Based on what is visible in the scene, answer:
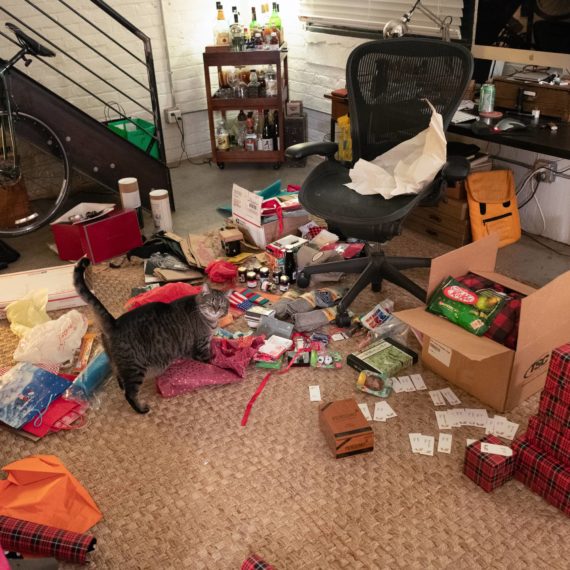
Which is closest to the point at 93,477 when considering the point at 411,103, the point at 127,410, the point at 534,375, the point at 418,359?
the point at 127,410

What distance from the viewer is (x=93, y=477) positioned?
6.15ft

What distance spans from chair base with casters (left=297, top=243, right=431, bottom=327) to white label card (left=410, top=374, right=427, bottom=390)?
0.41 metres

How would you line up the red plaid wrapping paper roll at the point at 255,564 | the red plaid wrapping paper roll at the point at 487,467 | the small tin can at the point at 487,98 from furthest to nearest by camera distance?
the small tin can at the point at 487,98 < the red plaid wrapping paper roll at the point at 487,467 < the red plaid wrapping paper roll at the point at 255,564

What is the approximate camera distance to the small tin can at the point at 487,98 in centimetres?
284

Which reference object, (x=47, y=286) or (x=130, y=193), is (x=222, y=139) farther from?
(x=47, y=286)

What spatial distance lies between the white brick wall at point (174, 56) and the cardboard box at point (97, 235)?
126 centimetres

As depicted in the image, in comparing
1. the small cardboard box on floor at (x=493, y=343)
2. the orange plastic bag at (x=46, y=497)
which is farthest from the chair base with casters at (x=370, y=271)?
the orange plastic bag at (x=46, y=497)

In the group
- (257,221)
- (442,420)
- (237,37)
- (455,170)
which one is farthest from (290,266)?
→ (237,37)

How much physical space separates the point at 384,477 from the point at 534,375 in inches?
25.6

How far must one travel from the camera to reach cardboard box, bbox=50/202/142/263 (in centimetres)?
306

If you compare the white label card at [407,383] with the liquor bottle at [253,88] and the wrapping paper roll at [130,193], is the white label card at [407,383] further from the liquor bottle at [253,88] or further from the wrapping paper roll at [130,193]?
the liquor bottle at [253,88]

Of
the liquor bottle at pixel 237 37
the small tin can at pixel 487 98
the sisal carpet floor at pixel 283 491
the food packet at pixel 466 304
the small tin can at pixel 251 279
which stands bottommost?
the sisal carpet floor at pixel 283 491

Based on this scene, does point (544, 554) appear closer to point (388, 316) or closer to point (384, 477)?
point (384, 477)

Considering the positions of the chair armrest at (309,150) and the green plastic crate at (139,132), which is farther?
the green plastic crate at (139,132)
